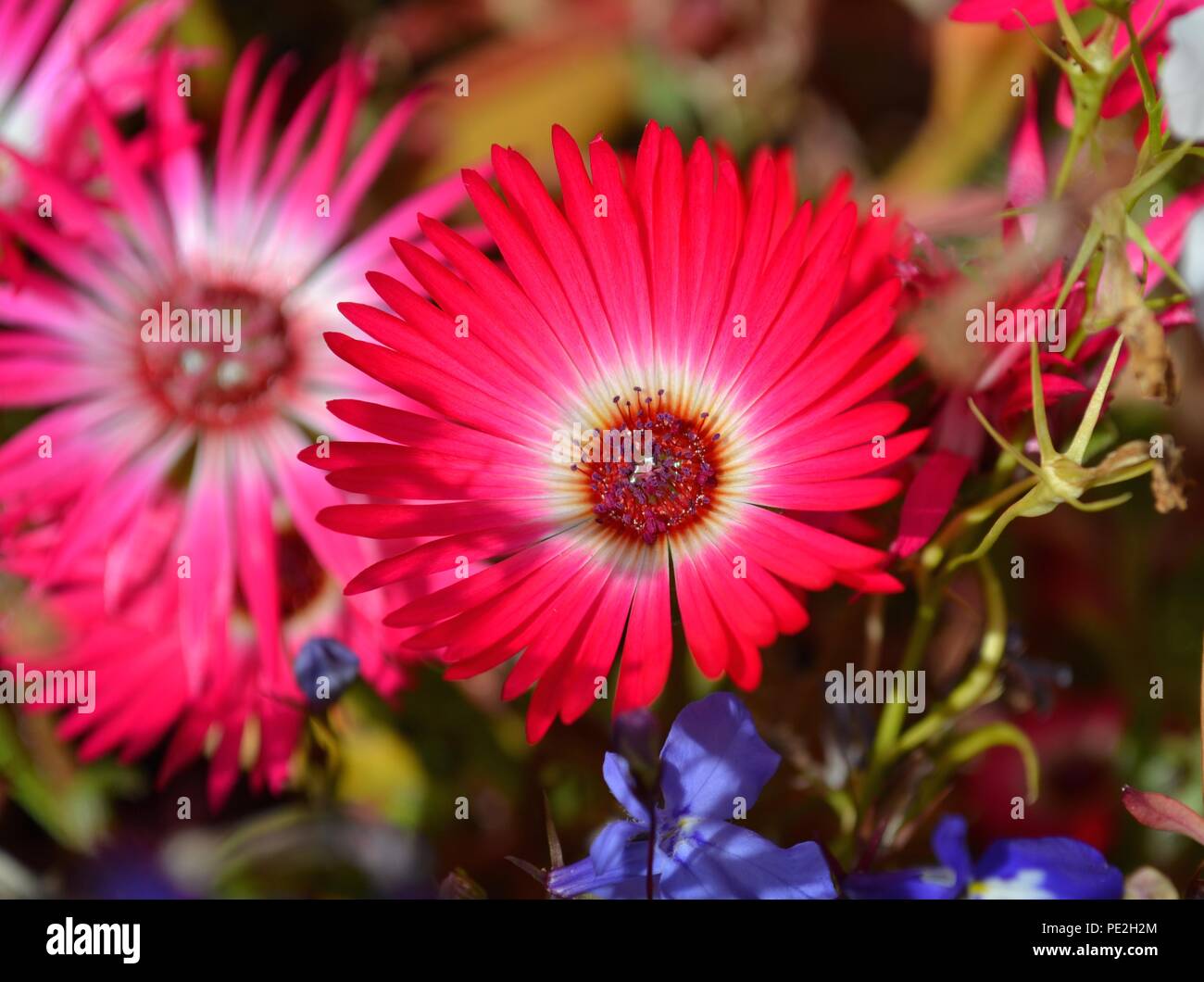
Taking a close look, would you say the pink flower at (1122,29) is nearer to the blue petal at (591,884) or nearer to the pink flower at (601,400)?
the pink flower at (601,400)

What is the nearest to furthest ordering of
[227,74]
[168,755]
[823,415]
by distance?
1. [823,415]
2. [168,755]
3. [227,74]

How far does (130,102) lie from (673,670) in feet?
1.03

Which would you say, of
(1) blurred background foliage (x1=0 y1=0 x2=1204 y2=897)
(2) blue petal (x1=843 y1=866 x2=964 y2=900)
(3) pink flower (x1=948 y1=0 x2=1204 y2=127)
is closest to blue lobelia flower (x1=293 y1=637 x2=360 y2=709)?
(1) blurred background foliage (x1=0 y1=0 x2=1204 y2=897)

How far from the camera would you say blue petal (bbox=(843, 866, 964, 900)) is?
370 millimetres

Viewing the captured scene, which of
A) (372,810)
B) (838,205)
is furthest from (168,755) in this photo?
(838,205)

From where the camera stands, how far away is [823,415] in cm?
33

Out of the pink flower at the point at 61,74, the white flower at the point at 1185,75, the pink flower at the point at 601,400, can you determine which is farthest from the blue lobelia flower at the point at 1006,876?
the pink flower at the point at 61,74

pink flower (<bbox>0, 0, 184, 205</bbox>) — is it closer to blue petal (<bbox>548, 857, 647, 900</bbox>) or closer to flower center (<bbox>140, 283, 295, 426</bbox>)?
flower center (<bbox>140, 283, 295, 426</bbox>)

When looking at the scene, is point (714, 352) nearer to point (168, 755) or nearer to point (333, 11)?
point (168, 755)

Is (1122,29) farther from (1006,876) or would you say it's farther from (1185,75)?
(1006,876)

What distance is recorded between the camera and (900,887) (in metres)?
0.37

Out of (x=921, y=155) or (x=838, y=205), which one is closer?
(x=838, y=205)

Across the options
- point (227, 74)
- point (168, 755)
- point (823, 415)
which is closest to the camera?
point (823, 415)

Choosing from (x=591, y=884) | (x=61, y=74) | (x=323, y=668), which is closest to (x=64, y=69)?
(x=61, y=74)
